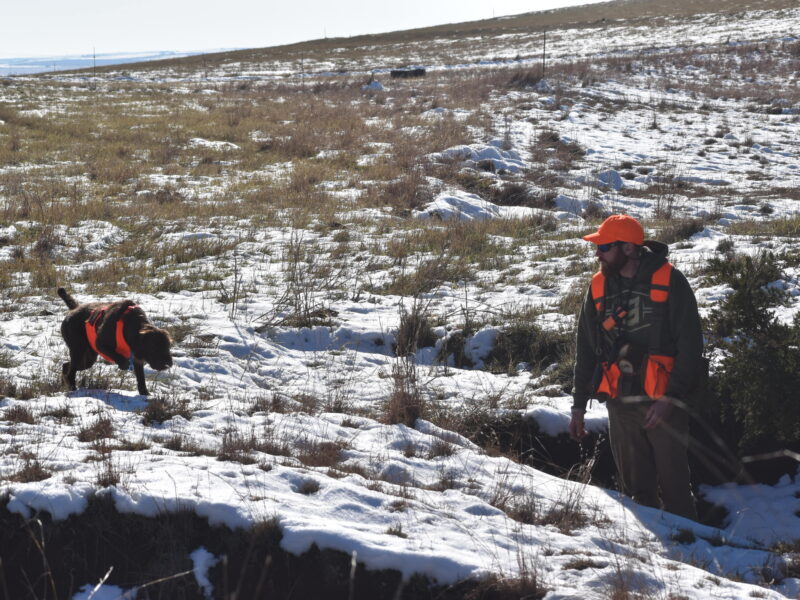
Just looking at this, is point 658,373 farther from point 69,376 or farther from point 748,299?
point 69,376

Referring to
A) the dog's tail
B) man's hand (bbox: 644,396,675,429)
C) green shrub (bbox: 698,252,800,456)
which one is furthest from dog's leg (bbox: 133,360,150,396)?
green shrub (bbox: 698,252,800,456)

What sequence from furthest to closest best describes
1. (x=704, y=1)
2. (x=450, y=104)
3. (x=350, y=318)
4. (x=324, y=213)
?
(x=704, y=1), (x=450, y=104), (x=324, y=213), (x=350, y=318)

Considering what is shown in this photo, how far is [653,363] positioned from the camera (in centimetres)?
430

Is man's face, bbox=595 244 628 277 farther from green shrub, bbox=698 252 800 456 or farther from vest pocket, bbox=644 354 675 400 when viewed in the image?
green shrub, bbox=698 252 800 456

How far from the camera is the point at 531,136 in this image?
19.0 m

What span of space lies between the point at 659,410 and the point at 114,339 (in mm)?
3934

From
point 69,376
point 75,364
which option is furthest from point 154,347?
point 69,376

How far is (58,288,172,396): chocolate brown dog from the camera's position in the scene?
5.21m

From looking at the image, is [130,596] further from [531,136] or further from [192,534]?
[531,136]

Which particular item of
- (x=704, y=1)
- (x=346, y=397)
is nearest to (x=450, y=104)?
(x=346, y=397)

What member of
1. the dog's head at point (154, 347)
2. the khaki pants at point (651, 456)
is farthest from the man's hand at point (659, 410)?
the dog's head at point (154, 347)

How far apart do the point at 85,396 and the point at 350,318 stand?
122 inches

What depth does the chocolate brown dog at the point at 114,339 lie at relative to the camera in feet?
17.1

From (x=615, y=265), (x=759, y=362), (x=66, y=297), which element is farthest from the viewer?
(x=66, y=297)
